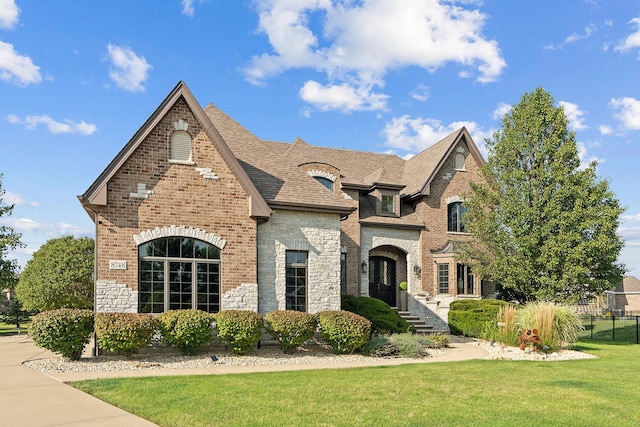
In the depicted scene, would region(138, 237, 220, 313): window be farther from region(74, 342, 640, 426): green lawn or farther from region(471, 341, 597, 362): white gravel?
region(471, 341, 597, 362): white gravel

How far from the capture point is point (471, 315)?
20.0 metres

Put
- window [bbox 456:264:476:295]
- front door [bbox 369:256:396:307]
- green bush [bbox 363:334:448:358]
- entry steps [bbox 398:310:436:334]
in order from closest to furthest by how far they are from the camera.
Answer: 1. green bush [bbox 363:334:448:358]
2. entry steps [bbox 398:310:436:334]
3. window [bbox 456:264:476:295]
4. front door [bbox 369:256:396:307]

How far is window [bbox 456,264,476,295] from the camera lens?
23.1 meters

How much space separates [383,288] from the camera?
23.9 meters

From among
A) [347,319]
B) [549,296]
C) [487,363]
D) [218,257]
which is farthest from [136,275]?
[549,296]

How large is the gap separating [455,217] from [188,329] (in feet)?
49.6

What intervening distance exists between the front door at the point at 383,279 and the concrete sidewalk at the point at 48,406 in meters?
15.2

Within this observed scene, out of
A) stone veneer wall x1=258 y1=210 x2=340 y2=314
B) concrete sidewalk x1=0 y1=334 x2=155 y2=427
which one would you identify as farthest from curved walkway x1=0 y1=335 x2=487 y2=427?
stone veneer wall x1=258 y1=210 x2=340 y2=314

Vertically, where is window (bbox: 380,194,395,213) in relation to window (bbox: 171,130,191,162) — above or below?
below

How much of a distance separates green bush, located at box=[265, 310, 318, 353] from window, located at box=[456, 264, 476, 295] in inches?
419

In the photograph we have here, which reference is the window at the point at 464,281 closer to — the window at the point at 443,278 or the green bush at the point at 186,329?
the window at the point at 443,278

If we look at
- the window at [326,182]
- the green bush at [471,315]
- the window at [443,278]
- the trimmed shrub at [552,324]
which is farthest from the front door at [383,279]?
the trimmed shrub at [552,324]

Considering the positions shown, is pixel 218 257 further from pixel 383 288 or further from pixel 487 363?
pixel 383 288

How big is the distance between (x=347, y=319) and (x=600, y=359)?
697cm
